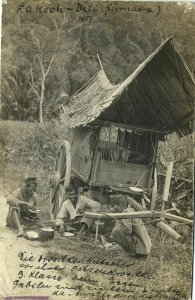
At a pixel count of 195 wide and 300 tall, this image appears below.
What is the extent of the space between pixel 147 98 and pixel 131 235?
2.03 feet

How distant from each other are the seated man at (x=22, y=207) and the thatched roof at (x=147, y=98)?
1.15 feet

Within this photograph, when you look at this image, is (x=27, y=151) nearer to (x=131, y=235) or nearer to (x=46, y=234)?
(x=46, y=234)

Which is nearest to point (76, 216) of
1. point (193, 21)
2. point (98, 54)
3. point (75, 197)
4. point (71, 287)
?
point (75, 197)

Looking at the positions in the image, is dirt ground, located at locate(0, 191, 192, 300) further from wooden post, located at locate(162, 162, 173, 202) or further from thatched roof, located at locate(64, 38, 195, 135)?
thatched roof, located at locate(64, 38, 195, 135)

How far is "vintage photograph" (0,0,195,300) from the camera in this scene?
2650mm

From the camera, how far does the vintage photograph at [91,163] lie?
265cm

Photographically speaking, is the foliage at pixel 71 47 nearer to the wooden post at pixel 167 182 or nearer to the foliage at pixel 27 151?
the foliage at pixel 27 151

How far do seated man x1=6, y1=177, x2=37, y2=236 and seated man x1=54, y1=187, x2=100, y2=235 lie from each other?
124 mm

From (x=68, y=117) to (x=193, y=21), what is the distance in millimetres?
709

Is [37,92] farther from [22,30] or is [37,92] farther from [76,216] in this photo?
[76,216]

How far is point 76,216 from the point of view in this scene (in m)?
2.66

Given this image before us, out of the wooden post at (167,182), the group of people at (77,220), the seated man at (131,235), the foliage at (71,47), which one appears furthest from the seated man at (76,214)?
the foliage at (71,47)

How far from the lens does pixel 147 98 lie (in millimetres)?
2627
